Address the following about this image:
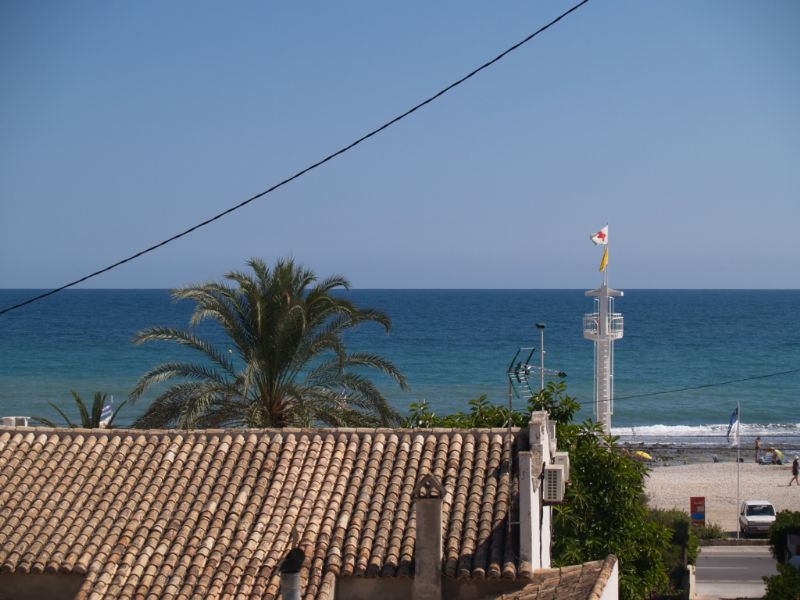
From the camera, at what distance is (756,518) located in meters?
34.3

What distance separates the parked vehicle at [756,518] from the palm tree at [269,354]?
17.7 m

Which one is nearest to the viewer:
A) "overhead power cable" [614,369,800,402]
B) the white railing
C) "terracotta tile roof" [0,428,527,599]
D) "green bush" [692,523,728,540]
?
"terracotta tile roof" [0,428,527,599]

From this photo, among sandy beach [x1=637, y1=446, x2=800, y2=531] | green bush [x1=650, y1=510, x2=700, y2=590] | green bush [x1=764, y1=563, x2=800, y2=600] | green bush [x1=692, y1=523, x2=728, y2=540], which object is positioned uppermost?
green bush [x1=764, y1=563, x2=800, y2=600]

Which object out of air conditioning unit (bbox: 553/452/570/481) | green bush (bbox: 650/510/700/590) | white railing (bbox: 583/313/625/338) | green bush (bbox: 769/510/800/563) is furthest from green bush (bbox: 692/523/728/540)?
air conditioning unit (bbox: 553/452/570/481)

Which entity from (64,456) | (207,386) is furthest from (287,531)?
(207,386)

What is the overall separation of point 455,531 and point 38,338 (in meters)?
105

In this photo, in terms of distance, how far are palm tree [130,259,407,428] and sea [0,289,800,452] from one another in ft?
38.3

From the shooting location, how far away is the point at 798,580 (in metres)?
16.8

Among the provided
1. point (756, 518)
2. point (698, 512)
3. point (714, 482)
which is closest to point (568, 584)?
point (756, 518)

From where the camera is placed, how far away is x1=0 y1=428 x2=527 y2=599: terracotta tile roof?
12344 mm

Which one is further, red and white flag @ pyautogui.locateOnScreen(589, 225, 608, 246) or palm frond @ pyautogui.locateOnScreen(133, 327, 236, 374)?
red and white flag @ pyautogui.locateOnScreen(589, 225, 608, 246)

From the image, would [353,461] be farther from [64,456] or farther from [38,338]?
[38,338]

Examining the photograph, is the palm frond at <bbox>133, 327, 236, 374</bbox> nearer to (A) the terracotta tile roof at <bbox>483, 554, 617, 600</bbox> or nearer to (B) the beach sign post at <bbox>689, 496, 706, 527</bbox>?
(A) the terracotta tile roof at <bbox>483, 554, 617, 600</bbox>

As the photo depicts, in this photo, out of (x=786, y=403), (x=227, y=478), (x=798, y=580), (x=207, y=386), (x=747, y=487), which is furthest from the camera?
(x=786, y=403)
